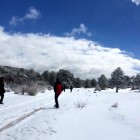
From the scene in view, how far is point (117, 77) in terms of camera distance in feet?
334

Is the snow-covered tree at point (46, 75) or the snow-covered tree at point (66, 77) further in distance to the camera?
the snow-covered tree at point (46, 75)

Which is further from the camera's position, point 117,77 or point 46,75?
point 46,75

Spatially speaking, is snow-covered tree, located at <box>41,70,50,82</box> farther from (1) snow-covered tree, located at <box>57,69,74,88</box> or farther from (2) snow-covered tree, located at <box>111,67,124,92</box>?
(2) snow-covered tree, located at <box>111,67,124,92</box>

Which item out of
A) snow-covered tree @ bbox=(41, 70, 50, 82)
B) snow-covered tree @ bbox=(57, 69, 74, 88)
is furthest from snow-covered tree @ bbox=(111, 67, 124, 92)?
snow-covered tree @ bbox=(41, 70, 50, 82)

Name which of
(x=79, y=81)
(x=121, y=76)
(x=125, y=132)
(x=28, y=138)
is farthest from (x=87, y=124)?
(x=79, y=81)

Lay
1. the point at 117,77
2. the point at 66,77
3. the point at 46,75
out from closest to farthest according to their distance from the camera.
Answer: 1. the point at 117,77
2. the point at 66,77
3. the point at 46,75

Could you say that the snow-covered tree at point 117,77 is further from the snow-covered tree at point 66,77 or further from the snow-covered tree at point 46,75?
the snow-covered tree at point 46,75

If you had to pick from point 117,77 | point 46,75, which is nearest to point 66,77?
point 117,77

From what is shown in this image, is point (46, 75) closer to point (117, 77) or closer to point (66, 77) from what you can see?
point (66, 77)

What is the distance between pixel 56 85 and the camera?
1939 centimetres

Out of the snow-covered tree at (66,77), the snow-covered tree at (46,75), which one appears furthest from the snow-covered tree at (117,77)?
the snow-covered tree at (46,75)

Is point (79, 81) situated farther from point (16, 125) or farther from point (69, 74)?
point (16, 125)

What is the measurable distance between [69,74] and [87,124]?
108 metres

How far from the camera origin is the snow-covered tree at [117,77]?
333 feet
